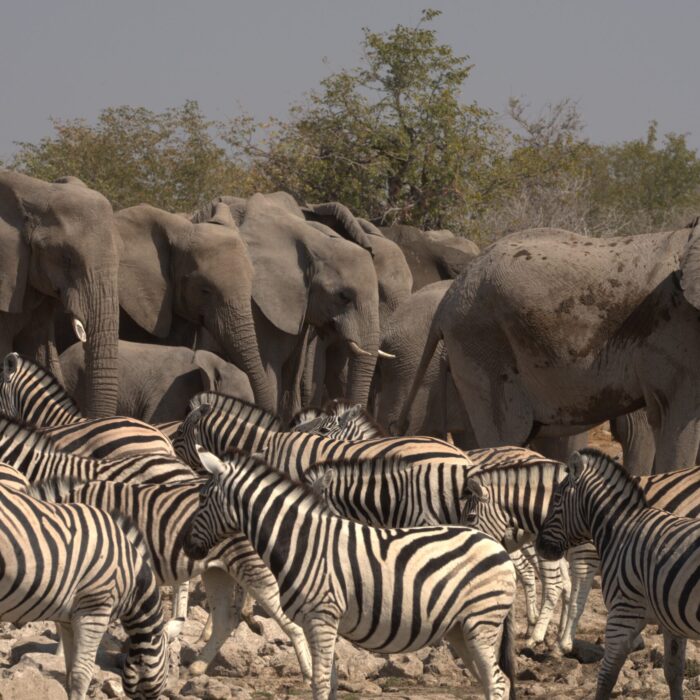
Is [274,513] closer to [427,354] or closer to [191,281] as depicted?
[427,354]

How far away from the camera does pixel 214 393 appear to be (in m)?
9.37

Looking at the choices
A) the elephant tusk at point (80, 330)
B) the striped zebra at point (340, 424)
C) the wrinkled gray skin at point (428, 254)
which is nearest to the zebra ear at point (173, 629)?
the striped zebra at point (340, 424)

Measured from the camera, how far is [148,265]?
13992 mm

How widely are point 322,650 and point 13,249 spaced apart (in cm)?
692

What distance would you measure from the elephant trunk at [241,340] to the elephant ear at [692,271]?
4981 mm

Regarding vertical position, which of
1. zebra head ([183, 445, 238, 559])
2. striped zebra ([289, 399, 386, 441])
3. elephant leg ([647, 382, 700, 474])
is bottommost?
zebra head ([183, 445, 238, 559])

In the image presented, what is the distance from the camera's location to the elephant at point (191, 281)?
1379 centimetres

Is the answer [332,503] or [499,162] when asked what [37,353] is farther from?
[499,162]

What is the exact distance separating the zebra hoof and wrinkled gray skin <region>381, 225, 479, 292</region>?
10.9m

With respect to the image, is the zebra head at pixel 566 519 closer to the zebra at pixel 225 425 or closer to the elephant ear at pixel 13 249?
the zebra at pixel 225 425

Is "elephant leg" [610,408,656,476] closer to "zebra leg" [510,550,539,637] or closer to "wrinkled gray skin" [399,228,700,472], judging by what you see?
"wrinkled gray skin" [399,228,700,472]

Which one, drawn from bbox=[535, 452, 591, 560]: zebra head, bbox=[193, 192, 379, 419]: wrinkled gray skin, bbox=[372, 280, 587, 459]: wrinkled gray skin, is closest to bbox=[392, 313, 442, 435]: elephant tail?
bbox=[372, 280, 587, 459]: wrinkled gray skin

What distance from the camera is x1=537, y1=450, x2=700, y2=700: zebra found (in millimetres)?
6031

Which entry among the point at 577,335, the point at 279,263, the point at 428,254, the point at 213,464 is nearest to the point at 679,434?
the point at 577,335
